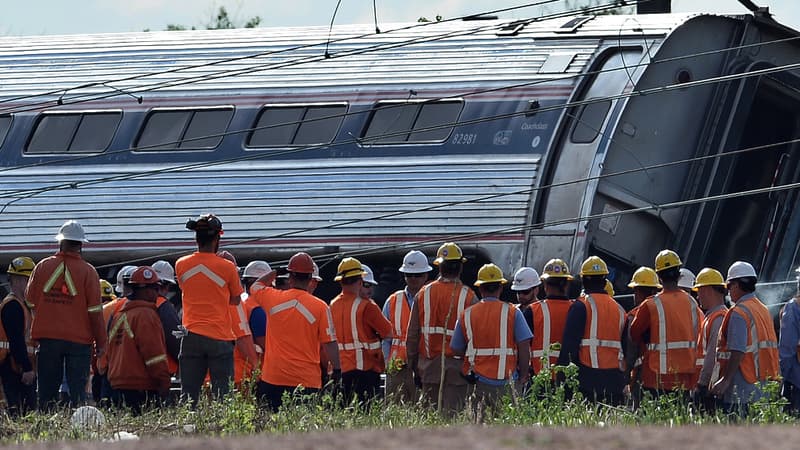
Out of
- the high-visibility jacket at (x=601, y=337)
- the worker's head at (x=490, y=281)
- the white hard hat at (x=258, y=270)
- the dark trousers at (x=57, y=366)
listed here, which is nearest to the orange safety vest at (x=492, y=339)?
the worker's head at (x=490, y=281)

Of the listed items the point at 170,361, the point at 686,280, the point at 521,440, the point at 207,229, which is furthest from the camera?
the point at 686,280

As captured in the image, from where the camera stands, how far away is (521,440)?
20.9ft

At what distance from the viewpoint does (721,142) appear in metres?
16.3

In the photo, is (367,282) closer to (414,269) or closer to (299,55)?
(414,269)

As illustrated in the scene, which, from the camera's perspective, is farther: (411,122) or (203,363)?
(411,122)

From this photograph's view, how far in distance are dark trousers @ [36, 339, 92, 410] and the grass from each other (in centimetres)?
118

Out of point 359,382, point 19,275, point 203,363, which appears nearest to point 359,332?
point 359,382

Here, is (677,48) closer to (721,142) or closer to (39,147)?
(721,142)

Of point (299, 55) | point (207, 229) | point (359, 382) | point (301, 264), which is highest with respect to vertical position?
point (299, 55)

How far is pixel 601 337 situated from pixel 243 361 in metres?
Result: 2.85

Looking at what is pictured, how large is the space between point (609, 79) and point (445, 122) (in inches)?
71.5

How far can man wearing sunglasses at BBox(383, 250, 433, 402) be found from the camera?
41.8 feet

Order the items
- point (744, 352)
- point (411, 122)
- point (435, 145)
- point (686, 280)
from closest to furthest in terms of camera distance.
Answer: point (744, 352)
point (686, 280)
point (435, 145)
point (411, 122)

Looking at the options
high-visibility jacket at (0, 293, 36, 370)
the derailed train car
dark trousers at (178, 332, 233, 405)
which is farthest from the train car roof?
dark trousers at (178, 332, 233, 405)
